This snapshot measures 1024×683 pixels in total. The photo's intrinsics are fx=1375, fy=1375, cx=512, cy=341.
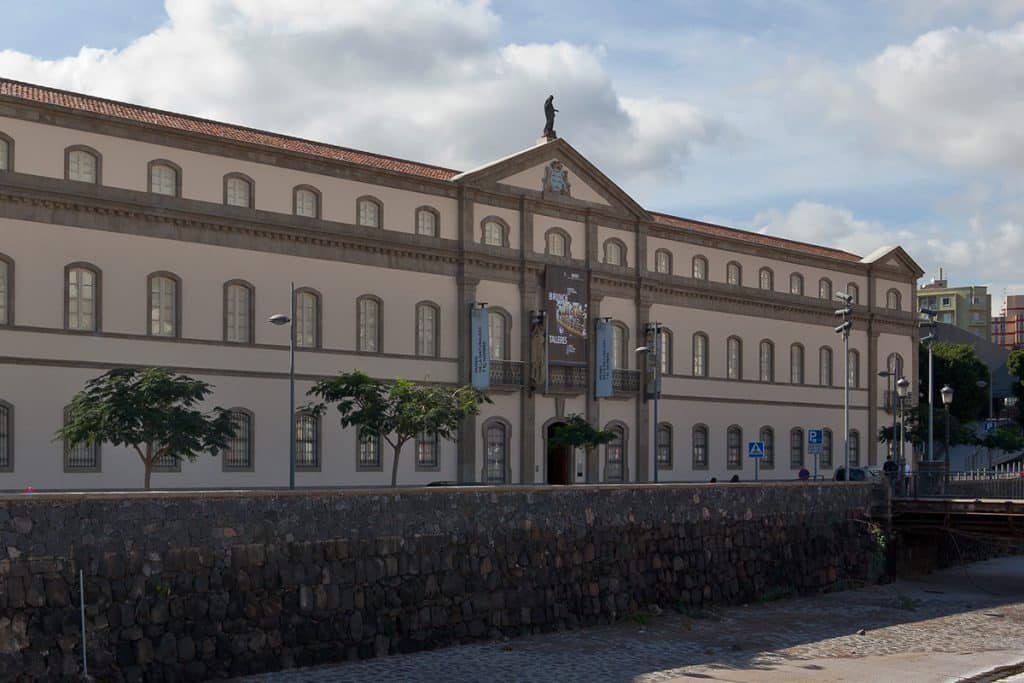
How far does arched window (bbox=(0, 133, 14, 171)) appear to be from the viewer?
35438 millimetres

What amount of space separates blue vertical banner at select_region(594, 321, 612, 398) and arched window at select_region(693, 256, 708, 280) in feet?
21.6

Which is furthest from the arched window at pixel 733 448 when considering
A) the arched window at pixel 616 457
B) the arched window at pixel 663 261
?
the arched window at pixel 663 261

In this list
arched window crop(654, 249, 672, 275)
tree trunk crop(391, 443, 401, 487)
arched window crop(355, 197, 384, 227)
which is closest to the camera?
tree trunk crop(391, 443, 401, 487)

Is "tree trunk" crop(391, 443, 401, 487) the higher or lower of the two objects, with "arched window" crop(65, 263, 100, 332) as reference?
lower

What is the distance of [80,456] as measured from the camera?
1435 inches

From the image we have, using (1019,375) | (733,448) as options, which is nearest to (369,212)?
(733,448)

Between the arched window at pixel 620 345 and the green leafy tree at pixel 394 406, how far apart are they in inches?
456

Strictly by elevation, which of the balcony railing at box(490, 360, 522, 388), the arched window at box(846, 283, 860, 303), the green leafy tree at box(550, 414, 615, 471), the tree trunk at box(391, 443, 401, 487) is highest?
the arched window at box(846, 283, 860, 303)

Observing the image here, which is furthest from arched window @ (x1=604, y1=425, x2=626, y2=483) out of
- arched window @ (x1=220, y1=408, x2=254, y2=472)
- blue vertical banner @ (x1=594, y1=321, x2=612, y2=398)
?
arched window @ (x1=220, y1=408, x2=254, y2=472)

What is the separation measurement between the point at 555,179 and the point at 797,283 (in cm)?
1592

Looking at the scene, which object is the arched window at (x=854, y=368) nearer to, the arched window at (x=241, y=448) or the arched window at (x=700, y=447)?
the arched window at (x=700, y=447)

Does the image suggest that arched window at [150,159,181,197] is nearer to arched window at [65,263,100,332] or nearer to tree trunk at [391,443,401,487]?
arched window at [65,263,100,332]

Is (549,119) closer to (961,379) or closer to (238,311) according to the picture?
(238,311)

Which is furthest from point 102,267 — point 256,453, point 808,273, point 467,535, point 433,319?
point 808,273
